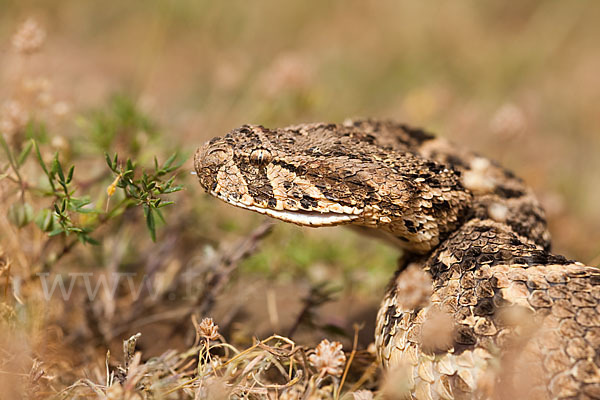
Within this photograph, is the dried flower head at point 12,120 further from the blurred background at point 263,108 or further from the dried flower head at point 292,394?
the dried flower head at point 292,394

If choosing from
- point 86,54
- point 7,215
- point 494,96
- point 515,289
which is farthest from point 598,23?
point 7,215

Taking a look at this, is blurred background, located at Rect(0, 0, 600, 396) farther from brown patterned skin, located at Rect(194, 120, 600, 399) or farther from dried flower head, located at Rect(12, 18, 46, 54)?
brown patterned skin, located at Rect(194, 120, 600, 399)

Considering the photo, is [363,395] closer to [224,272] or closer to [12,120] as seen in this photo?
[224,272]

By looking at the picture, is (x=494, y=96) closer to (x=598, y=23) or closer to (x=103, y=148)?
(x=598, y=23)

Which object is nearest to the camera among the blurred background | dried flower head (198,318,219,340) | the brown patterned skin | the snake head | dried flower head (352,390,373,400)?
the brown patterned skin

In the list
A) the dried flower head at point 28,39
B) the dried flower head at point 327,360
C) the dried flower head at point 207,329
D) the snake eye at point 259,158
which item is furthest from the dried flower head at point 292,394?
the dried flower head at point 28,39

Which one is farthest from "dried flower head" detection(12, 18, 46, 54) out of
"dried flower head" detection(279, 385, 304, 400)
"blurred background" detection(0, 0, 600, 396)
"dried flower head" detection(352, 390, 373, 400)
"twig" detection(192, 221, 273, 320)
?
"dried flower head" detection(352, 390, 373, 400)

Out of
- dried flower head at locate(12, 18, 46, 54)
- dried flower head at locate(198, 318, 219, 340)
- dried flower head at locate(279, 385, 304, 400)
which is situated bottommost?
dried flower head at locate(279, 385, 304, 400)
